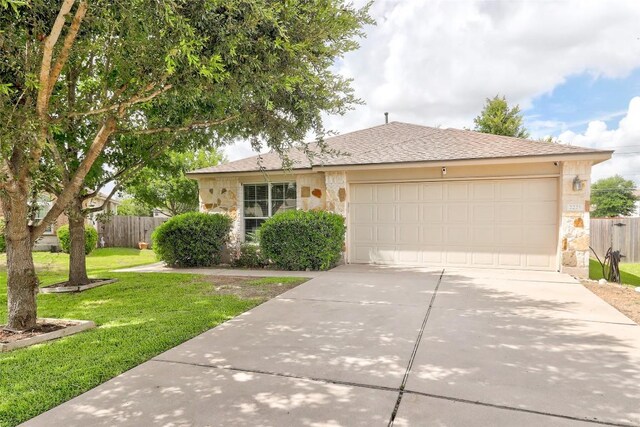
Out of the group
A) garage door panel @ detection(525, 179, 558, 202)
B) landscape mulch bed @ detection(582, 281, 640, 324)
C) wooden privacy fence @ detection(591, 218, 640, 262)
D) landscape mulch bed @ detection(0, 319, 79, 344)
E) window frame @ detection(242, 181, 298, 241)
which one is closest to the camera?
landscape mulch bed @ detection(0, 319, 79, 344)

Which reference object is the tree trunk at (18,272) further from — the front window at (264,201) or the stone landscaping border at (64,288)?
the front window at (264,201)

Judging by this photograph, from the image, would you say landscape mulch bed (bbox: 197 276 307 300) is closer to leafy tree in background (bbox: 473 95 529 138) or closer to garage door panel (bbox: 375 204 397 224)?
garage door panel (bbox: 375 204 397 224)

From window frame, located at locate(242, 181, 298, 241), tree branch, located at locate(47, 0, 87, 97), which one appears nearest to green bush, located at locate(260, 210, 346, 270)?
window frame, located at locate(242, 181, 298, 241)

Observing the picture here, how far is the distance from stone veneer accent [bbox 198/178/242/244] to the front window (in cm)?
22

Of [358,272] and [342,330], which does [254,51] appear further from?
[358,272]

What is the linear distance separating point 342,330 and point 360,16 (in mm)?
3764

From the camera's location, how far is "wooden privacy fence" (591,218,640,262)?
487 inches

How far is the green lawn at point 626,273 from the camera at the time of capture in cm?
918

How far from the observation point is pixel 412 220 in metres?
9.34

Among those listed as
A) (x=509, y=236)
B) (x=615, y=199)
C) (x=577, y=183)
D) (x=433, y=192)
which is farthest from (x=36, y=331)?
(x=615, y=199)

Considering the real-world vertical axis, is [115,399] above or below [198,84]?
below

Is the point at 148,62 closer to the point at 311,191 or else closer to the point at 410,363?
the point at 410,363

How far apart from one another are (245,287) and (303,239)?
6.98ft

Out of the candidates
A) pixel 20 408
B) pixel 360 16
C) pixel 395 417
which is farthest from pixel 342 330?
pixel 360 16
